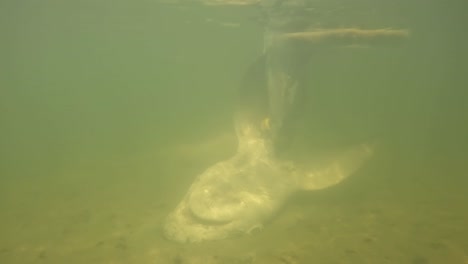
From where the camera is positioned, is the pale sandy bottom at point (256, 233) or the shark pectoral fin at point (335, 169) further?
the shark pectoral fin at point (335, 169)

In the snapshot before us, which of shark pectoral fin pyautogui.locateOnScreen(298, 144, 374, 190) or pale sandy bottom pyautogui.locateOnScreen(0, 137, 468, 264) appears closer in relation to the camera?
pale sandy bottom pyautogui.locateOnScreen(0, 137, 468, 264)

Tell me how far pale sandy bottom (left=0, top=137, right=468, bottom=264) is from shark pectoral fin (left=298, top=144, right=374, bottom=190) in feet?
Result: 2.70

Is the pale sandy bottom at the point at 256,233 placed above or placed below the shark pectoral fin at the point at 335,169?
below

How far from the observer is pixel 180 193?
14.8 metres

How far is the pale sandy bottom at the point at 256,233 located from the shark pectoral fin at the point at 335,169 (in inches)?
32.4

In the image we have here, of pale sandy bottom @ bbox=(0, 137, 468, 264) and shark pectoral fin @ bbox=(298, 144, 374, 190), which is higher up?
shark pectoral fin @ bbox=(298, 144, 374, 190)

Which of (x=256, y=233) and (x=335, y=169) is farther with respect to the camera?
(x=335, y=169)

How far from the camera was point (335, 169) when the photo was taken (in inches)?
495

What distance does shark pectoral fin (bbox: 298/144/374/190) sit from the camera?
12.3 meters

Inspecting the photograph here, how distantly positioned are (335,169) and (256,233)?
3.63 metres

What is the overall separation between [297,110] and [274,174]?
2.95m

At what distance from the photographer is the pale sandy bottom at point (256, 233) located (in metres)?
9.48

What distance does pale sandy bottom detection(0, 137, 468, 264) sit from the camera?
31.1 feet

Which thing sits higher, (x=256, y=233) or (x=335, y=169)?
(x=335, y=169)
